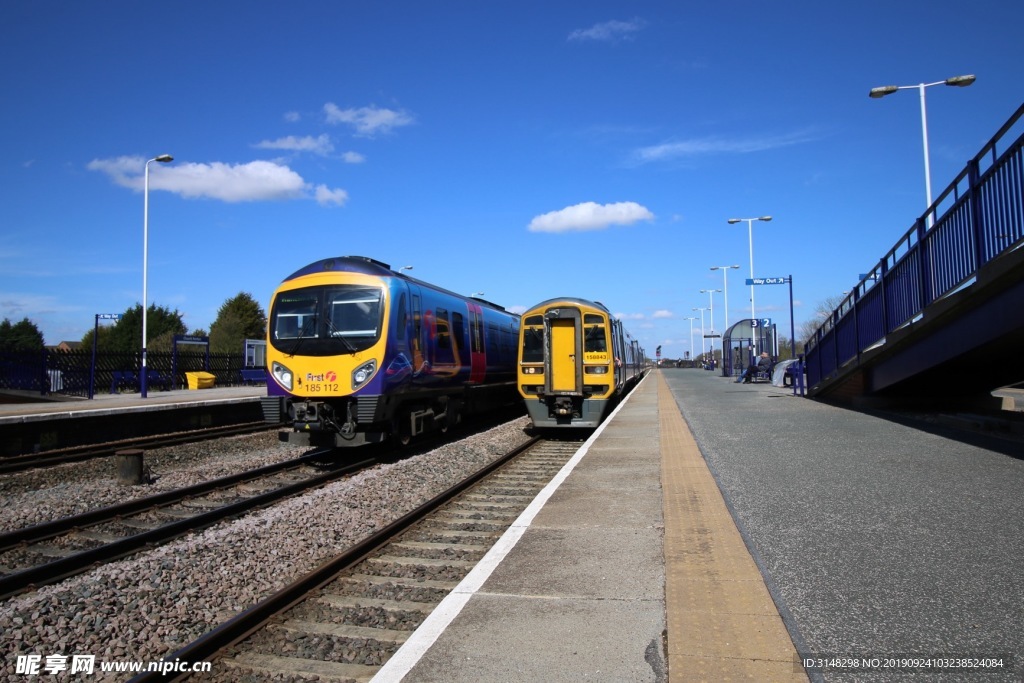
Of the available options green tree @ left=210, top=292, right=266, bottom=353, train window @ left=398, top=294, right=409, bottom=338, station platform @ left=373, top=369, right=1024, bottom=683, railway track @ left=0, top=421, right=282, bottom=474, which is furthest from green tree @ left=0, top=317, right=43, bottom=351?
station platform @ left=373, top=369, right=1024, bottom=683

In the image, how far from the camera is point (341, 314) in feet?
36.9

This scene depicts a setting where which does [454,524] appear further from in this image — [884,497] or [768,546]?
[884,497]

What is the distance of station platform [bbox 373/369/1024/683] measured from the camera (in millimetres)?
3418

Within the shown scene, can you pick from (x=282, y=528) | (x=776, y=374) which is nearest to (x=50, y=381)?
(x=282, y=528)

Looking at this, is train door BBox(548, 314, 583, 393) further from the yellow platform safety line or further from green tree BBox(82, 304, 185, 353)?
green tree BBox(82, 304, 185, 353)

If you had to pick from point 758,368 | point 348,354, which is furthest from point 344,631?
point 758,368

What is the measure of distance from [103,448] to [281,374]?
4674 millimetres

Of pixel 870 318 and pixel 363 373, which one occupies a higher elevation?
pixel 870 318

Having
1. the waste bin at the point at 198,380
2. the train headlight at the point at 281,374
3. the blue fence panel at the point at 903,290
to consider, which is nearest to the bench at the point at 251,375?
the waste bin at the point at 198,380

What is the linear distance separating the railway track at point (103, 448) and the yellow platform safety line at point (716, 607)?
9376 mm

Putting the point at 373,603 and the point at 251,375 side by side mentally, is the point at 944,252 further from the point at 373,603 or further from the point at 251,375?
the point at 251,375

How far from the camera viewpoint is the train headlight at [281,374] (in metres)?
11.1

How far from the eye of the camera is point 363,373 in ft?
35.3

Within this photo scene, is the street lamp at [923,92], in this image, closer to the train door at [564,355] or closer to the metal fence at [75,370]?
the train door at [564,355]
